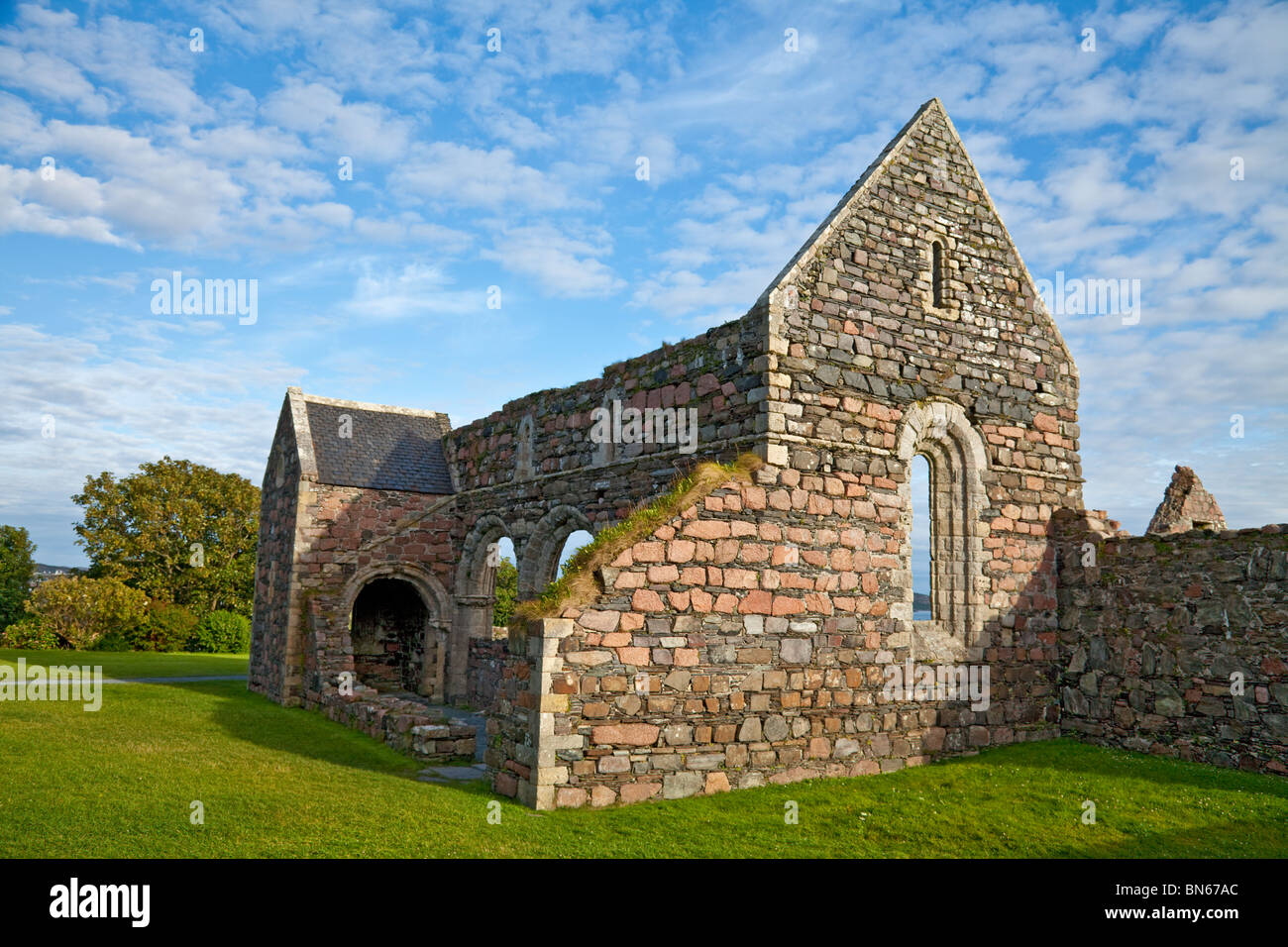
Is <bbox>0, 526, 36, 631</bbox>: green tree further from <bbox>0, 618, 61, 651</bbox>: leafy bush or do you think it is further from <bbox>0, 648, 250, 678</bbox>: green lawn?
<bbox>0, 648, 250, 678</bbox>: green lawn

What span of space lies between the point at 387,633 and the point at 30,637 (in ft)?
63.0

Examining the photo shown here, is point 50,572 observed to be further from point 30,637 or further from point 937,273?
point 937,273

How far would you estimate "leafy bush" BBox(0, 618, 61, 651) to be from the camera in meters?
32.2

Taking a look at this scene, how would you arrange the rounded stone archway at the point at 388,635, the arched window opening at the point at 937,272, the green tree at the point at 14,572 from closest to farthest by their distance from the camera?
the arched window opening at the point at 937,272, the rounded stone archway at the point at 388,635, the green tree at the point at 14,572

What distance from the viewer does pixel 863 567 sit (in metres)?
11.8

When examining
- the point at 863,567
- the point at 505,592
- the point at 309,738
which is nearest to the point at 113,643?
the point at 505,592

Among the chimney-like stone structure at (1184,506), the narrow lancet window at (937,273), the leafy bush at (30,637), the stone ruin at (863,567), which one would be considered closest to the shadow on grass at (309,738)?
the stone ruin at (863,567)

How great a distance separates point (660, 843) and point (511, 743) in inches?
98.8

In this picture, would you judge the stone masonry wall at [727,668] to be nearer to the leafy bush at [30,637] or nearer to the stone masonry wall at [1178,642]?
the stone masonry wall at [1178,642]

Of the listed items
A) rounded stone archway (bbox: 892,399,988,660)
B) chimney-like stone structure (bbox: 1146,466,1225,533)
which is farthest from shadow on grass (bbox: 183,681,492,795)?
chimney-like stone structure (bbox: 1146,466,1225,533)

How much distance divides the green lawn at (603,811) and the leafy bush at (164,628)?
24648mm

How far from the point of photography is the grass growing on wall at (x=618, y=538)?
32.2 feet

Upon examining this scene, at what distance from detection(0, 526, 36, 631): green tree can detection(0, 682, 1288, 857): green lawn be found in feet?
125

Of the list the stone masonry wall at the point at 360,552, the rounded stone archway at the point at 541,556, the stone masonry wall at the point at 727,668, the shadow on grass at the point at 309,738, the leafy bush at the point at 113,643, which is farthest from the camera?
the leafy bush at the point at 113,643
